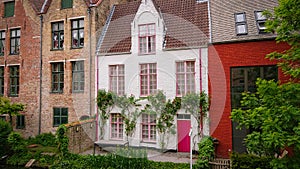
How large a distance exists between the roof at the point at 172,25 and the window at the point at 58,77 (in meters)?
3.47

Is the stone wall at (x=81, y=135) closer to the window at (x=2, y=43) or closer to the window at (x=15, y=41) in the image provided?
the window at (x=15, y=41)

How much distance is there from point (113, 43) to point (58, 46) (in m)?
4.26

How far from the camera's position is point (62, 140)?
45.0ft

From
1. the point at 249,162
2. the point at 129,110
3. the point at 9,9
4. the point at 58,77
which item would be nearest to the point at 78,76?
the point at 58,77

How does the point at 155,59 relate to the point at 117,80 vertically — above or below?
above

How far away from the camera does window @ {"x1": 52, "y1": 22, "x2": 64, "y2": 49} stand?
716 inches

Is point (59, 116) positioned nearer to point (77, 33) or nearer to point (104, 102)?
point (104, 102)

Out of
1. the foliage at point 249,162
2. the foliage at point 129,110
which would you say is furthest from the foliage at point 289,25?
the foliage at point 129,110

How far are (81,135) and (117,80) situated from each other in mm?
3760

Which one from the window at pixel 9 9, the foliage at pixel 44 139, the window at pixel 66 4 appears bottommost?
the foliage at pixel 44 139

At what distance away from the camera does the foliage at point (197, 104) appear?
1360 cm

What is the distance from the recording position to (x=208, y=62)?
45.1ft

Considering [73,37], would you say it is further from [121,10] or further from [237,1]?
[237,1]

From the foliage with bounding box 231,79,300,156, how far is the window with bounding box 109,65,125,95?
8.61 meters
